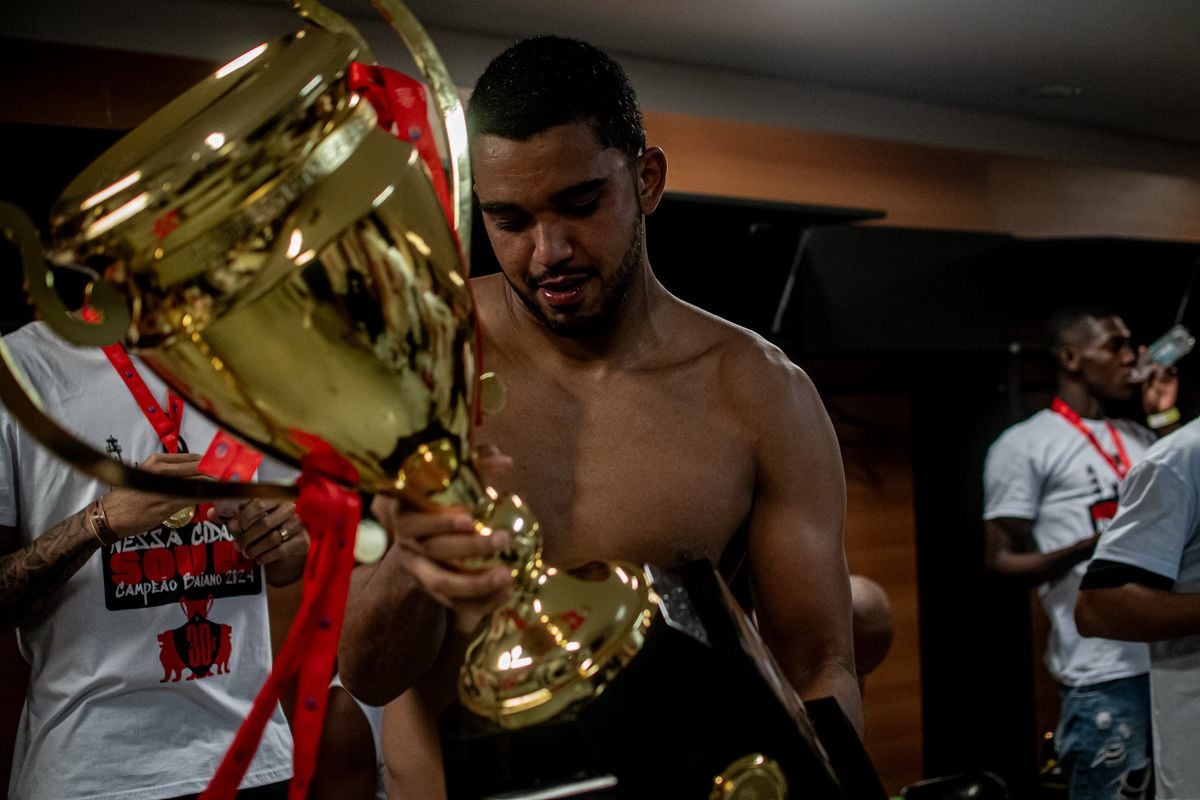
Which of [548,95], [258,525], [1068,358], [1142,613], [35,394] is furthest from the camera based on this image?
[1068,358]

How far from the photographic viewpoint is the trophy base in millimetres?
773

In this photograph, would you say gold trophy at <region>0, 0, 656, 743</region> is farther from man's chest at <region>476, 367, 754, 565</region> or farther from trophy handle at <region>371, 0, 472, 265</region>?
man's chest at <region>476, 367, 754, 565</region>

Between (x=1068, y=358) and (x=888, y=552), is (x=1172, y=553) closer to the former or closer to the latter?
(x=1068, y=358)

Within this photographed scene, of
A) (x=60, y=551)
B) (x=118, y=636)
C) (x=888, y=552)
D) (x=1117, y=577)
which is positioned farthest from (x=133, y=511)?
(x=888, y=552)

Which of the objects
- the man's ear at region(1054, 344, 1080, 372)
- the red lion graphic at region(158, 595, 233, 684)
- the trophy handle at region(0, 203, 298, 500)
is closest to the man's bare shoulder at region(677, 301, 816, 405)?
the trophy handle at region(0, 203, 298, 500)

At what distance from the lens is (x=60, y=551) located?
1.66 meters

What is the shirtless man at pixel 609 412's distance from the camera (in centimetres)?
115

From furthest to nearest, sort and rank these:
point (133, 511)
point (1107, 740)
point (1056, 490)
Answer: point (1056, 490)
point (1107, 740)
point (133, 511)

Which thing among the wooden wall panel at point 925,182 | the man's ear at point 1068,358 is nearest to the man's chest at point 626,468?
the wooden wall panel at point 925,182

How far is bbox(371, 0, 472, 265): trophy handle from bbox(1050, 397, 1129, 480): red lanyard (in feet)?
11.5

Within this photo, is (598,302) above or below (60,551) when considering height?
above

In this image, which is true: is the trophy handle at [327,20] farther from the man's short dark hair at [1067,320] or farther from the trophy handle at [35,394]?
the man's short dark hair at [1067,320]

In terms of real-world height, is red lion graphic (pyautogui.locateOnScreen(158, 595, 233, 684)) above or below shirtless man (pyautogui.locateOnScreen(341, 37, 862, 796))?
below

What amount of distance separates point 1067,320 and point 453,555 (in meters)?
3.93
